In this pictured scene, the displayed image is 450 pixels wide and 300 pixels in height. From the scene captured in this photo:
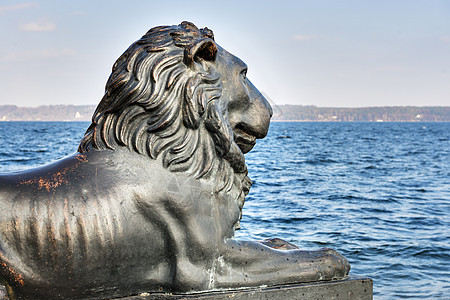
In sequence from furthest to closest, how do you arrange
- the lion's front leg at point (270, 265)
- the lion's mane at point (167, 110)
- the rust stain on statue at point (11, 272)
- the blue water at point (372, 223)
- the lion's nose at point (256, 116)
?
1. the blue water at point (372, 223)
2. the lion's nose at point (256, 116)
3. the lion's front leg at point (270, 265)
4. the lion's mane at point (167, 110)
5. the rust stain on statue at point (11, 272)

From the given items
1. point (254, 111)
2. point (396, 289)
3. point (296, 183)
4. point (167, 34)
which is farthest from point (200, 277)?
point (296, 183)

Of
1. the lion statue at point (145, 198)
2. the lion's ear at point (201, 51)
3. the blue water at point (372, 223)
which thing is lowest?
the blue water at point (372, 223)

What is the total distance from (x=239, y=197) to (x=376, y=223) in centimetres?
762

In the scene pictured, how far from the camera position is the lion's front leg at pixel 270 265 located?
3451 mm

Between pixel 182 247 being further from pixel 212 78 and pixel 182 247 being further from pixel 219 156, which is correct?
pixel 212 78

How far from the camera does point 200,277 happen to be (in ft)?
11.0

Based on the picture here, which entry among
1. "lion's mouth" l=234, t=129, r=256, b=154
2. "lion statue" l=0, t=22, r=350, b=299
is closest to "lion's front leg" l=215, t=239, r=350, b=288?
"lion statue" l=0, t=22, r=350, b=299

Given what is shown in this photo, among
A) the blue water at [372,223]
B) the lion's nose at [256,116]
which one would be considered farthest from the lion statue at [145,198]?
the blue water at [372,223]

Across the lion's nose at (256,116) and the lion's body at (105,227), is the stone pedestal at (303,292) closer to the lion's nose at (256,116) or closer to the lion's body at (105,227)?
the lion's body at (105,227)

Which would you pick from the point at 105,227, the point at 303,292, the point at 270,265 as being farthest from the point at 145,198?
the point at 303,292

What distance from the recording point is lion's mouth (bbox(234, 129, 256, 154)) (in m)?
3.84

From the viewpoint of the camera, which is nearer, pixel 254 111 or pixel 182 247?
pixel 182 247

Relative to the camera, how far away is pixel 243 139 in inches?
152

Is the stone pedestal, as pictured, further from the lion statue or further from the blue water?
the blue water
